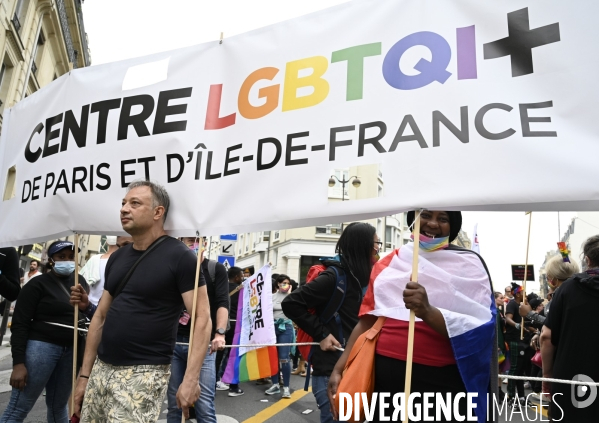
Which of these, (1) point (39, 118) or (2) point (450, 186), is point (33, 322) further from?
(2) point (450, 186)

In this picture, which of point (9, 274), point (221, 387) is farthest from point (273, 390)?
point (9, 274)

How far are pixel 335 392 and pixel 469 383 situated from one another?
2.18 feet

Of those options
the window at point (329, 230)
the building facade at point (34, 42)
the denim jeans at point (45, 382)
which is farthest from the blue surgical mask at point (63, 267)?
the window at point (329, 230)

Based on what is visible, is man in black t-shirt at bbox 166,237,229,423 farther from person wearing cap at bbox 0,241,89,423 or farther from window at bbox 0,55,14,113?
window at bbox 0,55,14,113

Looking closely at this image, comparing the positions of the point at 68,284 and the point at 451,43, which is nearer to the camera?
Result: the point at 451,43

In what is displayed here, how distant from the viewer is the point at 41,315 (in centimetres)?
369

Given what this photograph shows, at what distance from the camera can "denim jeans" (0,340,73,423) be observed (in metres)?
3.49

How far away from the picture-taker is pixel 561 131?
6.59 ft

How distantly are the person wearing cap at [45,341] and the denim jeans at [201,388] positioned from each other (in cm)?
83

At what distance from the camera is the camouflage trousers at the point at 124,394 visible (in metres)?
2.37

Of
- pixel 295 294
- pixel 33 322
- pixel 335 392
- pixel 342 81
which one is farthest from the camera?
pixel 33 322

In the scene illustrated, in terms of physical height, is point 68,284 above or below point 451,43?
below

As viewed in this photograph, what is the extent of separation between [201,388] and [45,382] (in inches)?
46.2

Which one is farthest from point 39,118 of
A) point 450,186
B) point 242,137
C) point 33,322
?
point 450,186
